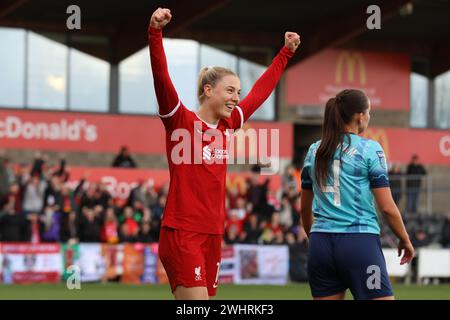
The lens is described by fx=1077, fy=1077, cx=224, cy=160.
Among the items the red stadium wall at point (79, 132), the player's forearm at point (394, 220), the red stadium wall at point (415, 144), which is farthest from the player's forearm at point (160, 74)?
the red stadium wall at point (415, 144)

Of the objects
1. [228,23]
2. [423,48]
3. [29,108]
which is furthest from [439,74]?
[29,108]

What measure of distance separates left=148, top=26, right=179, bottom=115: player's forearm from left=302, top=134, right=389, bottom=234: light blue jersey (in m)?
1.13

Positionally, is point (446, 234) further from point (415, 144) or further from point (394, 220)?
point (394, 220)

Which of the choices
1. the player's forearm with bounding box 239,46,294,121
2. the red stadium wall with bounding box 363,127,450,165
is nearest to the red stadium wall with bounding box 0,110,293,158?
the red stadium wall with bounding box 363,127,450,165

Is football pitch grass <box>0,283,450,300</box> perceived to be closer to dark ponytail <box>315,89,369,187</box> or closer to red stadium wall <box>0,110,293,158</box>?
red stadium wall <box>0,110,293,158</box>

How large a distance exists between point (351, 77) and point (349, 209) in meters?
30.3

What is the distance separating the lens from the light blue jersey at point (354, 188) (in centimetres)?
660

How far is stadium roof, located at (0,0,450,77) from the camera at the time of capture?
30.9m

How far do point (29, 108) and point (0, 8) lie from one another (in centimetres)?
329

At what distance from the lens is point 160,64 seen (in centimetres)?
681

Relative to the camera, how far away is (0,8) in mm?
29781

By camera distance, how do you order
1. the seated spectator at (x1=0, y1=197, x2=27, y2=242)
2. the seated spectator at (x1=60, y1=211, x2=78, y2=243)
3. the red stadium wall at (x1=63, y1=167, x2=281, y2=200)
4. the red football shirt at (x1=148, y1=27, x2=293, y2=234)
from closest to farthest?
the red football shirt at (x1=148, y1=27, x2=293, y2=234) → the seated spectator at (x1=0, y1=197, x2=27, y2=242) → the seated spectator at (x1=60, y1=211, x2=78, y2=243) → the red stadium wall at (x1=63, y1=167, x2=281, y2=200)

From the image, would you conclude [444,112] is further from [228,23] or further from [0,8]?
[0,8]

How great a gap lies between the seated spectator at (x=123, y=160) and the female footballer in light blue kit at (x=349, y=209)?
919 inches
